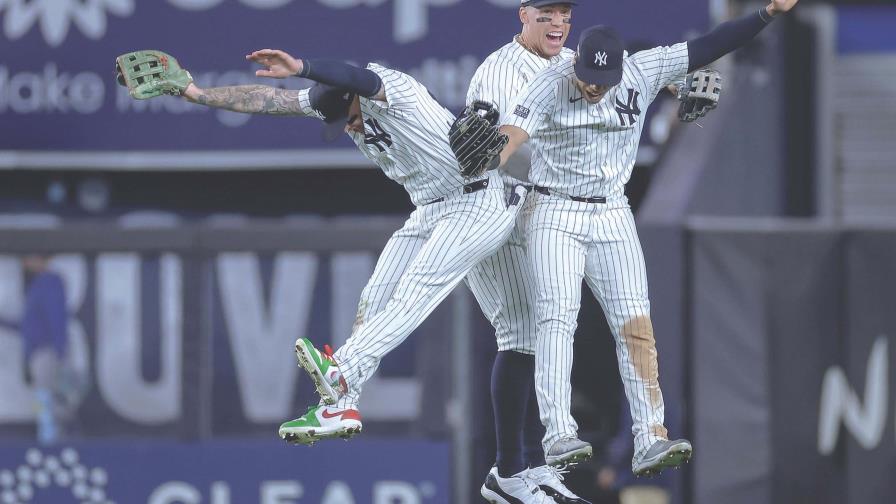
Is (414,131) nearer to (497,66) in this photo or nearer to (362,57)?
(497,66)

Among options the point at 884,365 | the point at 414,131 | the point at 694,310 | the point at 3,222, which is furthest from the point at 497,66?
the point at 3,222

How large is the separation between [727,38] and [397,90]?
156cm

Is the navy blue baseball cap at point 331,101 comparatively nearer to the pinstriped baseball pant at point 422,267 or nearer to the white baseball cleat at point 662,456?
the pinstriped baseball pant at point 422,267

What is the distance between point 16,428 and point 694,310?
16.9 feet

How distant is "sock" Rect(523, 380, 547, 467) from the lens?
28.9ft

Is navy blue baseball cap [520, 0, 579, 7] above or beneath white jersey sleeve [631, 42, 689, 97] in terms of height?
above

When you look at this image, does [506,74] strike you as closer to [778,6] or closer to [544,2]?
[544,2]

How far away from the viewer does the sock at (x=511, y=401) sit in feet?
28.1

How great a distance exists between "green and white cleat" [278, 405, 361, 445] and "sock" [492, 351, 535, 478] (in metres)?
1.14

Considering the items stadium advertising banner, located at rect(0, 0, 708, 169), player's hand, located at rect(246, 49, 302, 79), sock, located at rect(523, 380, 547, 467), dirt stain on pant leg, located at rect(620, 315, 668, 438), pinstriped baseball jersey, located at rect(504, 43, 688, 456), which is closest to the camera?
player's hand, located at rect(246, 49, 302, 79)

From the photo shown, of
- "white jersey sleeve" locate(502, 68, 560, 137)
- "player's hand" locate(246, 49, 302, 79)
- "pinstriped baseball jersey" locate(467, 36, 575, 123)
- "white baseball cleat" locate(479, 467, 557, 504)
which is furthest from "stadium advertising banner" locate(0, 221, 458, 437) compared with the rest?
"player's hand" locate(246, 49, 302, 79)

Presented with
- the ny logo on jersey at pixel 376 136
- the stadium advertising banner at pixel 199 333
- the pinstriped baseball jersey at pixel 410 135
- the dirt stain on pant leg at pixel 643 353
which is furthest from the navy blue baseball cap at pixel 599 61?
the stadium advertising banner at pixel 199 333

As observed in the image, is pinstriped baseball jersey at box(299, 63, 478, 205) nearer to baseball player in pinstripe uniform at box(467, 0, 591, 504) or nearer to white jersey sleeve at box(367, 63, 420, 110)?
white jersey sleeve at box(367, 63, 420, 110)

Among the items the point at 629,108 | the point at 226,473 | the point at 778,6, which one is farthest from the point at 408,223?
the point at 226,473
